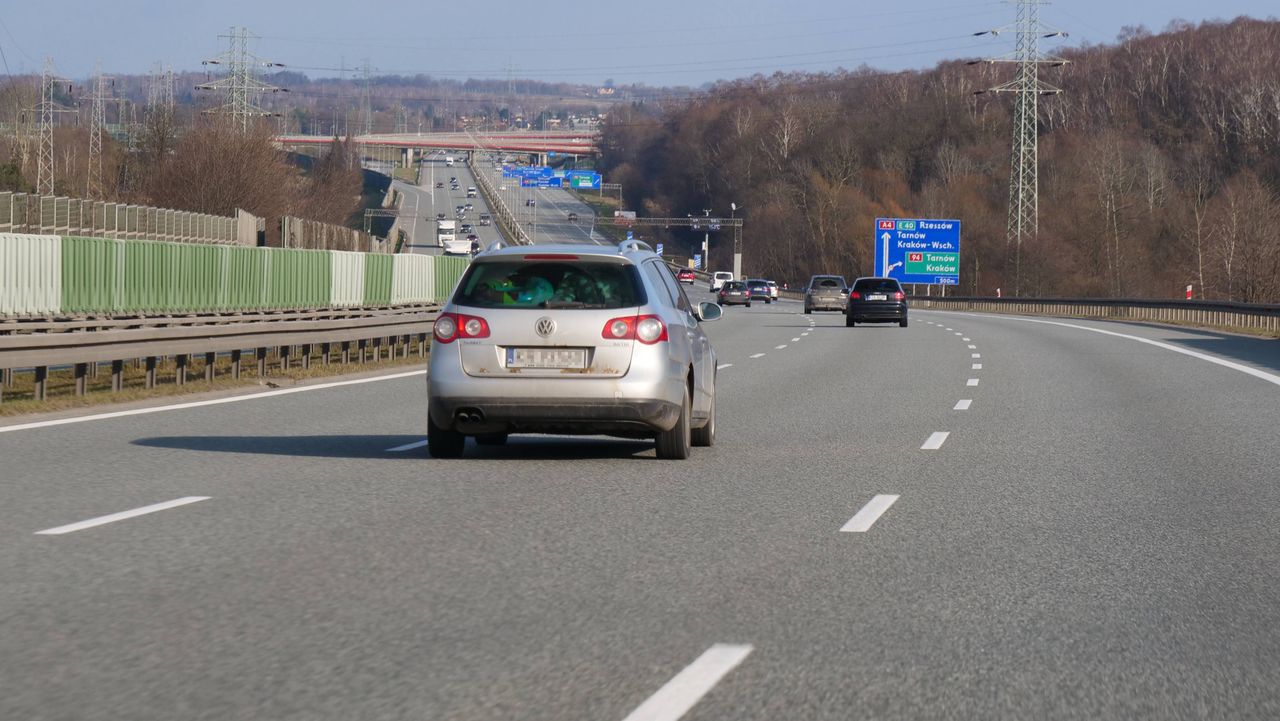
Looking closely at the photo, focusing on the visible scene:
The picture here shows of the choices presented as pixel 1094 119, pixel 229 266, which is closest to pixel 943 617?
pixel 229 266

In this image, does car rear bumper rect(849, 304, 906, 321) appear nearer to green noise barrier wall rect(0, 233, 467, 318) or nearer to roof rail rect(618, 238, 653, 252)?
green noise barrier wall rect(0, 233, 467, 318)

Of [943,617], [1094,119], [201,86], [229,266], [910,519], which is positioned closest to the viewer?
[943,617]

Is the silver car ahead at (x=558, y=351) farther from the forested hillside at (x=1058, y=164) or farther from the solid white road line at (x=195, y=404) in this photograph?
the forested hillside at (x=1058, y=164)

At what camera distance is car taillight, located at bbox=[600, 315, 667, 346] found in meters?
12.5

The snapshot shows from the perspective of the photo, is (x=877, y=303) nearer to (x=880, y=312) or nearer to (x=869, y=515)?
(x=880, y=312)

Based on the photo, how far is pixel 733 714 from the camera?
5.29 m

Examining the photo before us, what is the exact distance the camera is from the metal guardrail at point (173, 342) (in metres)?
18.5

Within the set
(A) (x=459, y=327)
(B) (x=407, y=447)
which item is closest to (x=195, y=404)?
(B) (x=407, y=447)

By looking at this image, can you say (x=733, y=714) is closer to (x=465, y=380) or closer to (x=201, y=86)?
(x=465, y=380)

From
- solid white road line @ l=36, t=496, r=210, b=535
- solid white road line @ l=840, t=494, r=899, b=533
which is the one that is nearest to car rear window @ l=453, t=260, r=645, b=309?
solid white road line @ l=840, t=494, r=899, b=533

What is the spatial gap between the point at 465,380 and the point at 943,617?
6047mm

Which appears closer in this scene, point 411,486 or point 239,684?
point 239,684

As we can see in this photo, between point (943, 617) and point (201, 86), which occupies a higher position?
point (201, 86)

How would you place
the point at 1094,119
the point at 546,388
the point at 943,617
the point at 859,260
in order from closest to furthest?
the point at 943,617
the point at 546,388
the point at 859,260
the point at 1094,119
